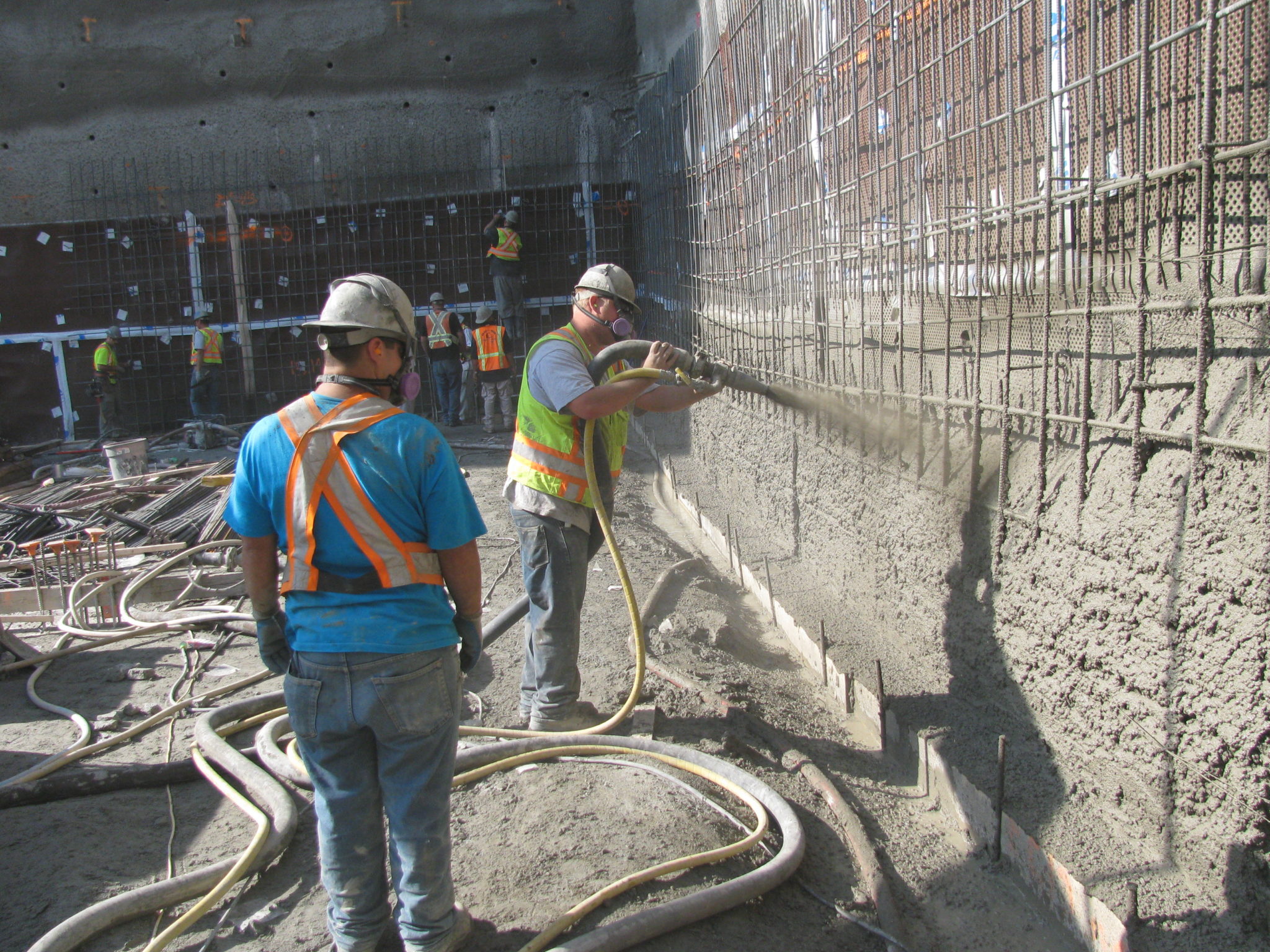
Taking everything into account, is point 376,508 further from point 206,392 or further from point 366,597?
point 206,392

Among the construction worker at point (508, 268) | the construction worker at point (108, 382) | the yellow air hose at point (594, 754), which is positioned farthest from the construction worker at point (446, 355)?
the yellow air hose at point (594, 754)

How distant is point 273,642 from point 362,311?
2.92ft

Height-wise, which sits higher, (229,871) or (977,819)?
(229,871)

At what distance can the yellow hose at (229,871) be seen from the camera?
8.47ft

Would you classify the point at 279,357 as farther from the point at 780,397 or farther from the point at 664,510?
the point at 780,397

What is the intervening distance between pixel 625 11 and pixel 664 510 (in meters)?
9.14

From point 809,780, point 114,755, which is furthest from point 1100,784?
point 114,755

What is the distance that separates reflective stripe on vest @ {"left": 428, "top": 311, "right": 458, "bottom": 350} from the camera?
1214 centimetres

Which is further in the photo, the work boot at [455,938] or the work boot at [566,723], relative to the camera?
the work boot at [566,723]

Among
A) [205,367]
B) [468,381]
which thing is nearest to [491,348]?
[468,381]

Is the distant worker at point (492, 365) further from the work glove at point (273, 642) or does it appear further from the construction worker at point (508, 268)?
the work glove at point (273, 642)

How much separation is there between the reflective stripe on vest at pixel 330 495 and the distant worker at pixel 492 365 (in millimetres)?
9556

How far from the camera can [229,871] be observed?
2.84 metres

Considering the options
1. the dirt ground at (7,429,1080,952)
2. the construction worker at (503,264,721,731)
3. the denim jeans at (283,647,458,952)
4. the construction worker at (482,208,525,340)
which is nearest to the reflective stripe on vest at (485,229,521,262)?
the construction worker at (482,208,525,340)
